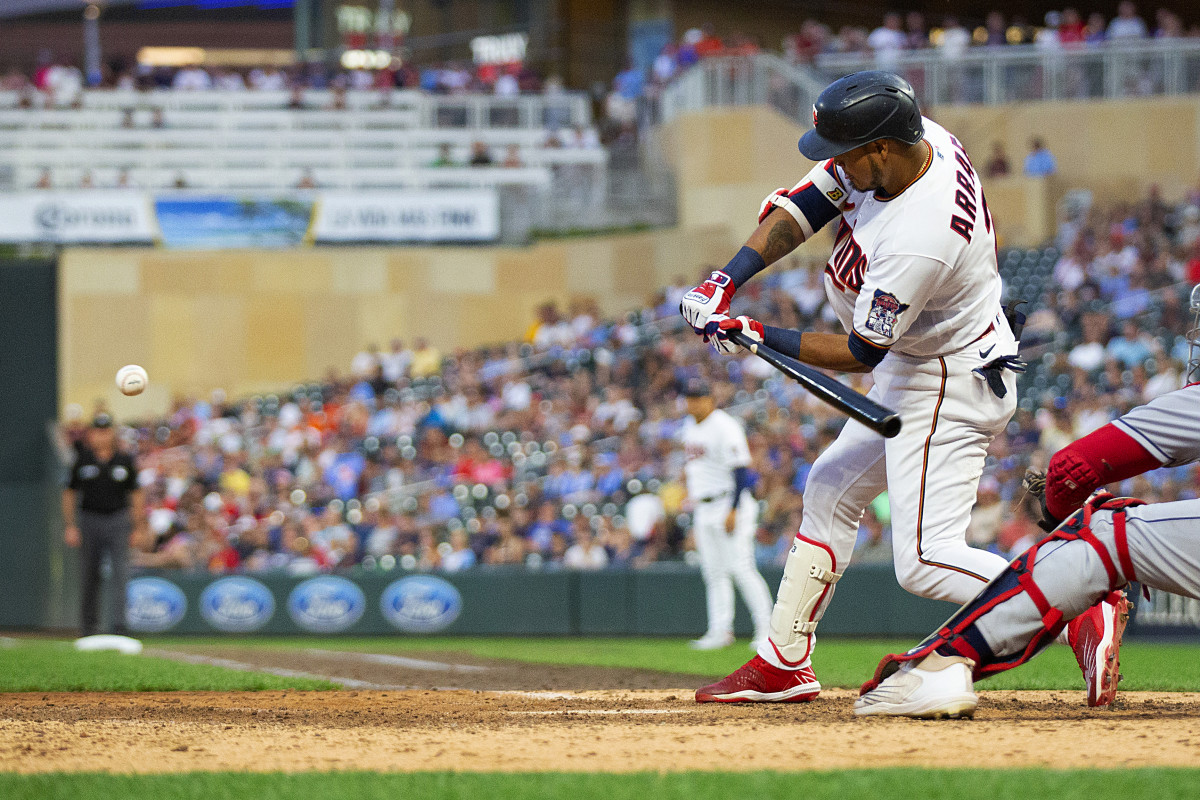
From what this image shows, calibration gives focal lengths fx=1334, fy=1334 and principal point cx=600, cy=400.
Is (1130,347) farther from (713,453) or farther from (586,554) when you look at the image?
(586,554)

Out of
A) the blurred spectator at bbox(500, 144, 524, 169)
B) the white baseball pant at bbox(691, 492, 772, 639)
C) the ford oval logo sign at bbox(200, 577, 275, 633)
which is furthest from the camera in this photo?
the blurred spectator at bbox(500, 144, 524, 169)

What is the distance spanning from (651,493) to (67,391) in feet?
44.0

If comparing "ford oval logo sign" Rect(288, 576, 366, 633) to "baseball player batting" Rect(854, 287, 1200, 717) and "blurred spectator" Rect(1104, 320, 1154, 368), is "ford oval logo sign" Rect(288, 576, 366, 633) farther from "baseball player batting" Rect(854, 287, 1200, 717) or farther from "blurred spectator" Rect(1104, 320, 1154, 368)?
"baseball player batting" Rect(854, 287, 1200, 717)

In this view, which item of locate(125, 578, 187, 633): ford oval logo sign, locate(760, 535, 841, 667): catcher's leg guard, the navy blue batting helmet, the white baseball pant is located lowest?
locate(125, 578, 187, 633): ford oval logo sign

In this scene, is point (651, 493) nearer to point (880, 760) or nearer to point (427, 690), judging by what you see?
point (427, 690)

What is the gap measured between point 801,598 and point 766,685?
0.36 metres

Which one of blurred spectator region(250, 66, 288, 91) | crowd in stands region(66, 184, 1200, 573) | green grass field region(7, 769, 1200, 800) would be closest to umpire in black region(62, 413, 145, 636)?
crowd in stands region(66, 184, 1200, 573)

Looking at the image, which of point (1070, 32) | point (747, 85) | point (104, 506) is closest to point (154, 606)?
point (104, 506)

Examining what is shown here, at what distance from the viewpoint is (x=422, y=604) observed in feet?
46.1

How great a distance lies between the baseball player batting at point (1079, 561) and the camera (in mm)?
3893

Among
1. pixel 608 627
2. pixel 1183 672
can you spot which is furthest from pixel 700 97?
pixel 1183 672

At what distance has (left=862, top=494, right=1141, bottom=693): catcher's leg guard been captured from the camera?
3951 millimetres

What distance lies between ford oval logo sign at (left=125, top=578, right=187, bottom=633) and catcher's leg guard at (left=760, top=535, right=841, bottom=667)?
10.8m

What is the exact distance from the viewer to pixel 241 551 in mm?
15656
